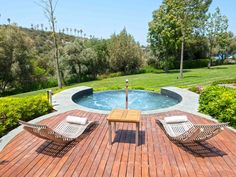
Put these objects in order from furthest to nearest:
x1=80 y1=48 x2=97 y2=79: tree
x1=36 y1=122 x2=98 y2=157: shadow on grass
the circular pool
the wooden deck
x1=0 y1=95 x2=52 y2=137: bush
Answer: x1=80 y1=48 x2=97 y2=79: tree < the circular pool < x1=0 y1=95 x2=52 y2=137: bush < x1=36 y1=122 x2=98 y2=157: shadow on grass < the wooden deck

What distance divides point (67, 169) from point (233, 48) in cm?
4386

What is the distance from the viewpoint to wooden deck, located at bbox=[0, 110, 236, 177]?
4395 mm

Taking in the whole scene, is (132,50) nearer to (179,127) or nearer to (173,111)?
(173,111)

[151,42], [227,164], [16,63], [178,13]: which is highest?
[178,13]

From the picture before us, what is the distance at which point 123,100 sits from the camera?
13539 mm

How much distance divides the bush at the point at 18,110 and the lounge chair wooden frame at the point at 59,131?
1923mm

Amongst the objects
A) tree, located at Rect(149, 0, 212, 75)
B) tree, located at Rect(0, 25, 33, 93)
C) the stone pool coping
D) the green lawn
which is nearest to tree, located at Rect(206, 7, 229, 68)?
tree, located at Rect(149, 0, 212, 75)

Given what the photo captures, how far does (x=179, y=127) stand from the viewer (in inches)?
243

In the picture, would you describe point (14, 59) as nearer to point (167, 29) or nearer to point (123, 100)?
point (123, 100)

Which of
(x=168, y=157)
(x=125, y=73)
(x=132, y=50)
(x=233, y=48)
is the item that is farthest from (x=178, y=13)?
(x=233, y=48)

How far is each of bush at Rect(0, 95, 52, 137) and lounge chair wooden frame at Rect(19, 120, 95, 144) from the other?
1.92m

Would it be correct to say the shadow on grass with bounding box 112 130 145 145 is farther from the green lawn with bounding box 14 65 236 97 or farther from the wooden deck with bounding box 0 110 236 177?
the green lawn with bounding box 14 65 236 97

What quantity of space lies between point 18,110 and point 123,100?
7.18 meters

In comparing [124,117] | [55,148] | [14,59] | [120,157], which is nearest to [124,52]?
[14,59]
